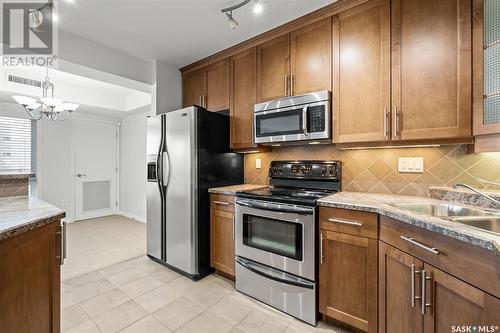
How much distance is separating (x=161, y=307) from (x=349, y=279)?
1.57m

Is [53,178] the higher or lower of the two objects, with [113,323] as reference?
higher

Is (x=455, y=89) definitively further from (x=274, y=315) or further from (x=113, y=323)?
(x=113, y=323)

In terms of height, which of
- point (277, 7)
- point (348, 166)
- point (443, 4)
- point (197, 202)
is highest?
point (277, 7)

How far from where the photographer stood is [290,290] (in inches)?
73.7

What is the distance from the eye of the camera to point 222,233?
2.47 meters

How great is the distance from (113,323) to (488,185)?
295cm

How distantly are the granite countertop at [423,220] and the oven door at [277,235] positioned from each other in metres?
0.25

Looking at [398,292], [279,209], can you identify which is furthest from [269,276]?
[398,292]

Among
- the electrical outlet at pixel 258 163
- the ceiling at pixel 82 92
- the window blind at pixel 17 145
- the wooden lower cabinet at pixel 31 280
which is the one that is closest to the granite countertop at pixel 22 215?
the wooden lower cabinet at pixel 31 280

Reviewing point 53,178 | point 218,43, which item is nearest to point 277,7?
point 218,43

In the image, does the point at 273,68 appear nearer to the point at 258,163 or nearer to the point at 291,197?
the point at 258,163

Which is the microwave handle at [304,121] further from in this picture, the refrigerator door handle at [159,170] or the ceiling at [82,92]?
the ceiling at [82,92]

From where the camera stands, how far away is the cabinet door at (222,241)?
239 centimetres

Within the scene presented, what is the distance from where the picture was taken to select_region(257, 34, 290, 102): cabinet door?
7.59 feet
